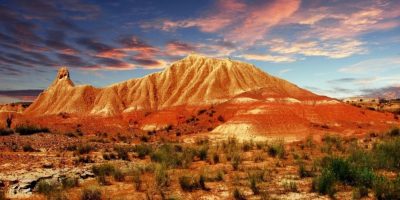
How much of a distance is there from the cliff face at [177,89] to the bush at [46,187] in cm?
4674

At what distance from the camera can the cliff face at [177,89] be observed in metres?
66.4

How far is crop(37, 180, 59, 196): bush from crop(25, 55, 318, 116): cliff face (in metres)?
46.7

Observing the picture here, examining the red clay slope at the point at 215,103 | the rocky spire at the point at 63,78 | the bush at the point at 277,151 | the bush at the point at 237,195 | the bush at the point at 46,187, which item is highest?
the rocky spire at the point at 63,78

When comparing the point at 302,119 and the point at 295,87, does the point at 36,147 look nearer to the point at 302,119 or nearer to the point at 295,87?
the point at 302,119

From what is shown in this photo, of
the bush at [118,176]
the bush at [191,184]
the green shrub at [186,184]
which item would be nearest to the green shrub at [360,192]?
the bush at [191,184]

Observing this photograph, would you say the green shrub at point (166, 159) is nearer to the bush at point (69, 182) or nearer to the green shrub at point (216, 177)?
the green shrub at point (216, 177)

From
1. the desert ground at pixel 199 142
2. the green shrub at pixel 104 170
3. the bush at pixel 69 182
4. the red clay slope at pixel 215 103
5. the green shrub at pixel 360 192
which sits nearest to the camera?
the green shrub at pixel 360 192

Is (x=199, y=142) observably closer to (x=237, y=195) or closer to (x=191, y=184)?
(x=191, y=184)

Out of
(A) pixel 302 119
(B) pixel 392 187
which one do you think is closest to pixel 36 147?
(B) pixel 392 187

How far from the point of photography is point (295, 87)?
229 feet

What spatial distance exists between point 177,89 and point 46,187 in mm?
58531

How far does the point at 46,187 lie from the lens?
1413 cm

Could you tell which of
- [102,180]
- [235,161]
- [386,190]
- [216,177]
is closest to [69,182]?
[102,180]

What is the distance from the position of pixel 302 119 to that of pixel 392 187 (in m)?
33.8
